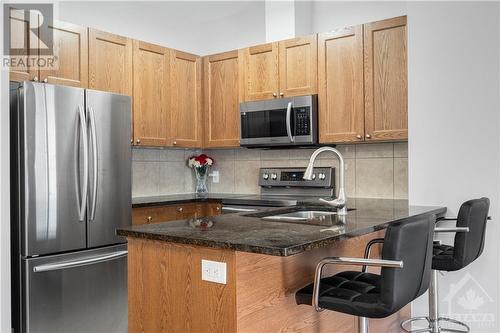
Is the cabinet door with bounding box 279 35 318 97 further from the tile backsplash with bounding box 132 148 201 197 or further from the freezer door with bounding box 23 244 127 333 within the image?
the freezer door with bounding box 23 244 127 333

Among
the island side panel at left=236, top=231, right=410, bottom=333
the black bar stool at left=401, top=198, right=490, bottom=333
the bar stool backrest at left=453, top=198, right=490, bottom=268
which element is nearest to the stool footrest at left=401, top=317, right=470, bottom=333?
the black bar stool at left=401, top=198, right=490, bottom=333

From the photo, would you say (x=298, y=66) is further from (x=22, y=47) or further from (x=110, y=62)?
(x=22, y=47)

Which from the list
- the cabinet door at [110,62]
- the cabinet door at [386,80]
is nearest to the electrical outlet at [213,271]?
the cabinet door at [386,80]

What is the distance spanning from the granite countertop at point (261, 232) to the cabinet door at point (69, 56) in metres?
1.84

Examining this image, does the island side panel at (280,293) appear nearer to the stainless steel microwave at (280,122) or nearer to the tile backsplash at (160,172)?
the stainless steel microwave at (280,122)

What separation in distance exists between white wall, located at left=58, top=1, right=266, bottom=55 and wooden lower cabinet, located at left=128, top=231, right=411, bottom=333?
2.75 m

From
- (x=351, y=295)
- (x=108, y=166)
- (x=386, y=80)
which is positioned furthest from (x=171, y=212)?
(x=351, y=295)

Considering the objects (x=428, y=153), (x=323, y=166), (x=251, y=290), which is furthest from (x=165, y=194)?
(x=251, y=290)

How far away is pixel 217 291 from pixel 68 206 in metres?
1.66

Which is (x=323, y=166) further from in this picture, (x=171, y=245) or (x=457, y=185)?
(x=171, y=245)

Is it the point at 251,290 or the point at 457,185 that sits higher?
the point at 457,185

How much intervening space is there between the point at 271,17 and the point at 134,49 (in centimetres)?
127

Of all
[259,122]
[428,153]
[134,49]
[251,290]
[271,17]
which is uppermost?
[271,17]

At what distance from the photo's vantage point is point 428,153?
9.93 feet
